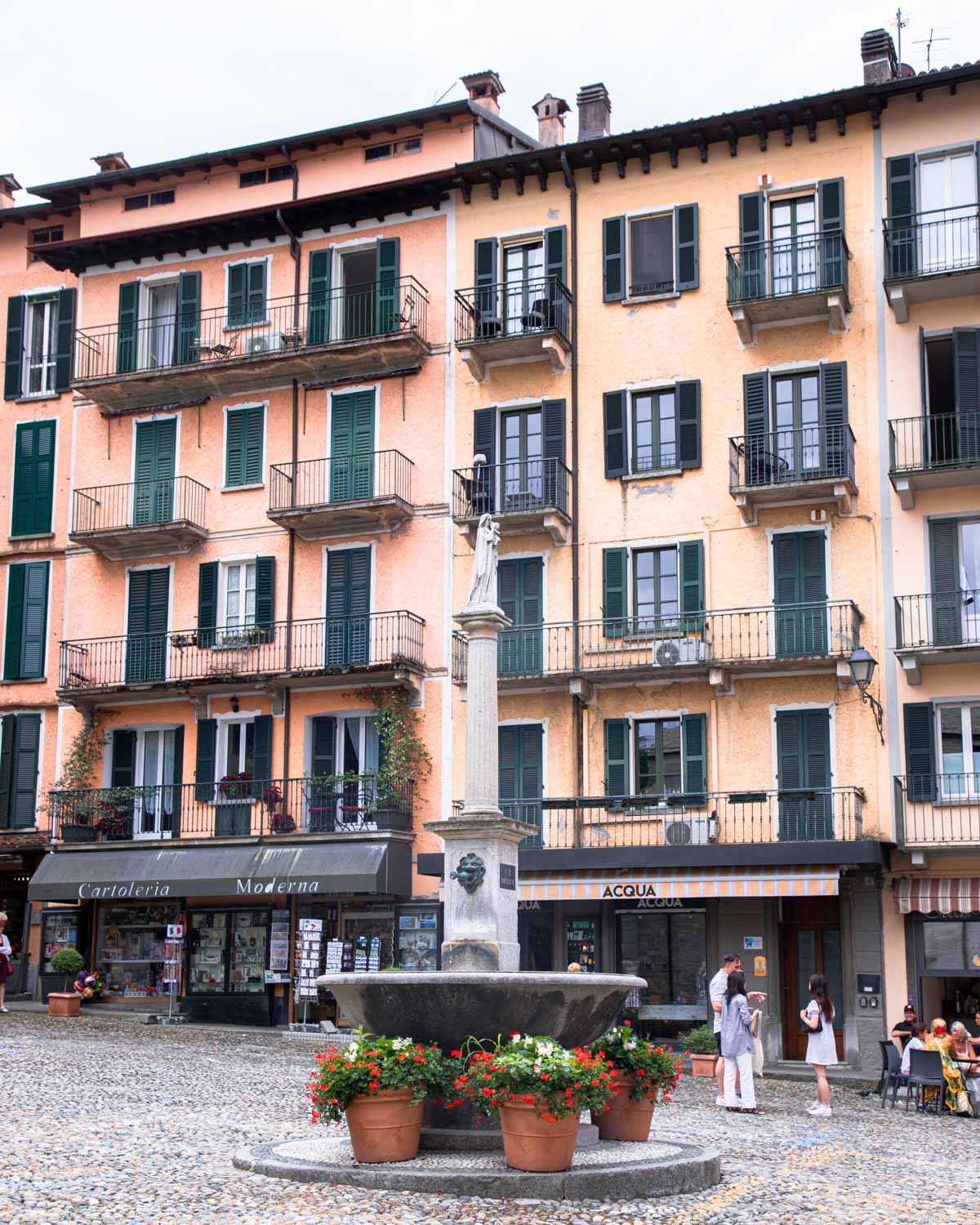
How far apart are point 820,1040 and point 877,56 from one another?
2054 centimetres

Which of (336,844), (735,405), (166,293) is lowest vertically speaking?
(336,844)

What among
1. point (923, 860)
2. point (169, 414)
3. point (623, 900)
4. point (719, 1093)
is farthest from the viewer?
point (169, 414)

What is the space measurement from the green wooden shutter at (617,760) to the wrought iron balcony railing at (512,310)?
25.6 ft

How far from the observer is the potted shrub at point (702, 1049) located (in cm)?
2375

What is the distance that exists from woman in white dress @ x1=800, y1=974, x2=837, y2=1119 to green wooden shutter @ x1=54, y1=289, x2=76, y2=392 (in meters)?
23.9

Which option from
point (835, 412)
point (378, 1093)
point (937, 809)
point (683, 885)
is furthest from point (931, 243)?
point (378, 1093)

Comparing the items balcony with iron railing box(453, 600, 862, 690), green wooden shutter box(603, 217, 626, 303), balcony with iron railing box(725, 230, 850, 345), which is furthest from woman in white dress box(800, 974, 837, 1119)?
green wooden shutter box(603, 217, 626, 303)

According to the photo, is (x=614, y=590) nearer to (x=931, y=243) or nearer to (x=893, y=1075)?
(x=931, y=243)

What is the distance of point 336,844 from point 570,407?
9717 mm

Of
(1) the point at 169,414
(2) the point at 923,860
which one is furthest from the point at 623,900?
(1) the point at 169,414

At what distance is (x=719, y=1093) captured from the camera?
19.2 m

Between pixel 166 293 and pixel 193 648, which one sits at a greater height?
pixel 166 293

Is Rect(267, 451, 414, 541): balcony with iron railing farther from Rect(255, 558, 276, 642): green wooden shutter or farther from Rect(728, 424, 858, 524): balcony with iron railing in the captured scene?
Rect(728, 424, 858, 524): balcony with iron railing

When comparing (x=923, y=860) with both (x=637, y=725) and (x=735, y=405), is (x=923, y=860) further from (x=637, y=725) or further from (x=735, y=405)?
A: (x=735, y=405)
